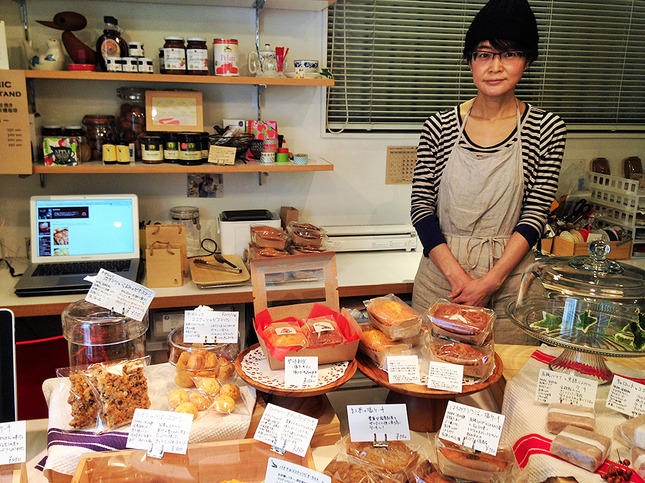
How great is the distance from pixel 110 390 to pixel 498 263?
1214mm

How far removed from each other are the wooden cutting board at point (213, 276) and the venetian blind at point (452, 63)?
3.06 ft

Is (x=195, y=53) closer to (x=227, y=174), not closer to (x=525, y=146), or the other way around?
(x=227, y=174)

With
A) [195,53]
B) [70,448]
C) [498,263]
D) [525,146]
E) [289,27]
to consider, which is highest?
[289,27]

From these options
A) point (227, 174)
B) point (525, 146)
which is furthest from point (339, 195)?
point (525, 146)

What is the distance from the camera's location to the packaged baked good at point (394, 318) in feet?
4.30

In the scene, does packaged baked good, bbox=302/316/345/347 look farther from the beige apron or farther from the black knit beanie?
the black knit beanie

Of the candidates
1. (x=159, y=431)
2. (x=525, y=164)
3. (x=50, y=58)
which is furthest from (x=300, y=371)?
(x=50, y=58)

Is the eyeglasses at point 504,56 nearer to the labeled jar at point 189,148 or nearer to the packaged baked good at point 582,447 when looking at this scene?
the packaged baked good at point 582,447

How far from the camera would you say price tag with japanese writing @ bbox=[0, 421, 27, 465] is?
3.24 ft

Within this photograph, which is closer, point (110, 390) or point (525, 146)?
point (110, 390)


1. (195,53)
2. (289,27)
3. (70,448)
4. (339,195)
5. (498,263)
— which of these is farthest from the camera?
(339,195)

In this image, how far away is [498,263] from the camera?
1.80 m

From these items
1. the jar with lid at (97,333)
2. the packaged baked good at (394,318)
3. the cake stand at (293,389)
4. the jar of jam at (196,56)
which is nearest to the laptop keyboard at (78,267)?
the jar of jam at (196,56)

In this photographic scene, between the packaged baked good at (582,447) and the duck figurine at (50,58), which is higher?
the duck figurine at (50,58)
